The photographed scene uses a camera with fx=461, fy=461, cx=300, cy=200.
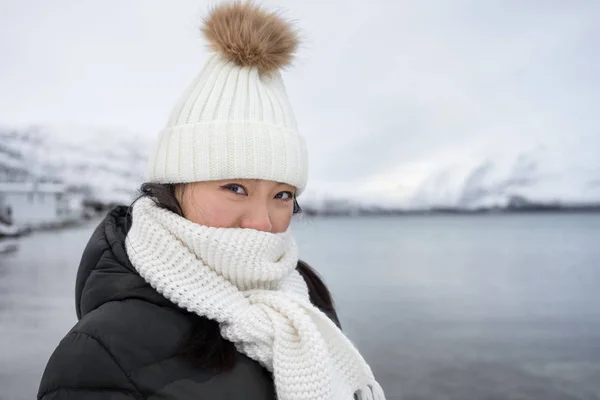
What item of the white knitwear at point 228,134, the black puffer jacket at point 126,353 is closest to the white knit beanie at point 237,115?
the white knitwear at point 228,134

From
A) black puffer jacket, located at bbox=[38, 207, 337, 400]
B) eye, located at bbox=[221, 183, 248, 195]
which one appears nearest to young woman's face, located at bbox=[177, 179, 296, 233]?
eye, located at bbox=[221, 183, 248, 195]

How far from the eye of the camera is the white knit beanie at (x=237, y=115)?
78 cm

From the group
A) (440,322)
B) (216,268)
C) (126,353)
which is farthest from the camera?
(440,322)

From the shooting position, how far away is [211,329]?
74 cm

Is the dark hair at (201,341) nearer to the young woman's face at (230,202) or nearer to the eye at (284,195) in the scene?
the young woman's face at (230,202)

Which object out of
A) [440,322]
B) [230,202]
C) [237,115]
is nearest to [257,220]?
[230,202]

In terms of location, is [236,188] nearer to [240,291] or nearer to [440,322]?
[240,291]

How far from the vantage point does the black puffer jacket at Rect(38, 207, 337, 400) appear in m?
0.64

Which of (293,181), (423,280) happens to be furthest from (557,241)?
(293,181)

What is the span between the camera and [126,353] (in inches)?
26.1

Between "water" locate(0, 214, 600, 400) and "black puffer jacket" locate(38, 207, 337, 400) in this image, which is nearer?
"black puffer jacket" locate(38, 207, 337, 400)

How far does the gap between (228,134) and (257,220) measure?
15cm

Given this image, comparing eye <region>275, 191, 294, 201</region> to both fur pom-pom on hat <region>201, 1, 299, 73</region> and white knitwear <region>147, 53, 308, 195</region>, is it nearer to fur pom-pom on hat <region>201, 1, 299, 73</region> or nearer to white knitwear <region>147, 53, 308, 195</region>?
white knitwear <region>147, 53, 308, 195</region>

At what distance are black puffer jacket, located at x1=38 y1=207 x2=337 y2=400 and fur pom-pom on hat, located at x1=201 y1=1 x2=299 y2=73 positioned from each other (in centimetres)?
40
